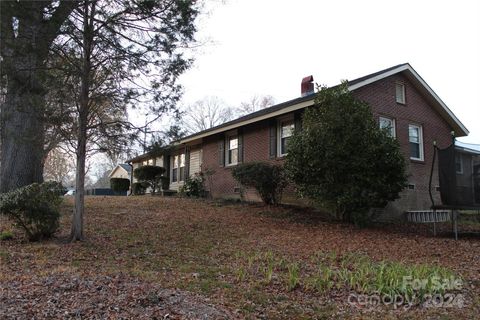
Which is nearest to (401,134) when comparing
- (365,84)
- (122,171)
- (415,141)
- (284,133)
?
(415,141)

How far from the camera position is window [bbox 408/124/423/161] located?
1545 cm

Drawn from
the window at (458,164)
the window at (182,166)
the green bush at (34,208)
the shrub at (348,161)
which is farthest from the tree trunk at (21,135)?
the window at (182,166)

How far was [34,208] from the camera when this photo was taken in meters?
7.24

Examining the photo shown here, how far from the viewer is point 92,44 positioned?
24.9 ft

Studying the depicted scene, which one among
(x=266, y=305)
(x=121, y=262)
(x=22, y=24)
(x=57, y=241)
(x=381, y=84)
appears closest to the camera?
(x=266, y=305)

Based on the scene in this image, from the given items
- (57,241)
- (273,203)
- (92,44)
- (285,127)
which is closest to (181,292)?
(57,241)

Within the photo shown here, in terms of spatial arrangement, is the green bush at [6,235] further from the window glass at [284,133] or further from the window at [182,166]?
the window at [182,166]

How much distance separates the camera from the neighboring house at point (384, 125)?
561 inches

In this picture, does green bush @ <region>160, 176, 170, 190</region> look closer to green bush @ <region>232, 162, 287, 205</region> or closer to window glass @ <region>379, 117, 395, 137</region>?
green bush @ <region>232, 162, 287, 205</region>

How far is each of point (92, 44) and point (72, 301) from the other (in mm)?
5022

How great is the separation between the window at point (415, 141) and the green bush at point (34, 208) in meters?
12.3

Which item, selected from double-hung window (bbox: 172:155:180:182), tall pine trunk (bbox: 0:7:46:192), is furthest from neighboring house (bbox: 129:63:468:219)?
tall pine trunk (bbox: 0:7:46:192)

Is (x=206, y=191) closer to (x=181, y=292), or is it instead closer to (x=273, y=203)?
(x=273, y=203)

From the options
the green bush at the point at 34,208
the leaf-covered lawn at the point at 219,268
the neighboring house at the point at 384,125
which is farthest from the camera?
the neighboring house at the point at 384,125
